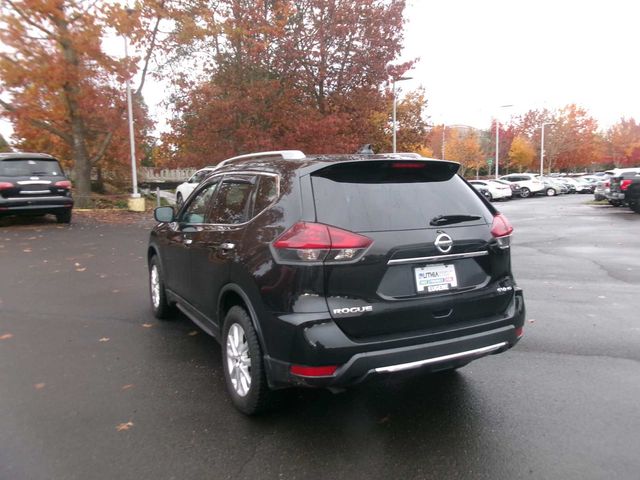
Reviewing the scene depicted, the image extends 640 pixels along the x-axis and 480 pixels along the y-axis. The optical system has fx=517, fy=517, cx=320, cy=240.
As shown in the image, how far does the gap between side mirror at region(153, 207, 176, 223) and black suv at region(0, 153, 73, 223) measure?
971cm

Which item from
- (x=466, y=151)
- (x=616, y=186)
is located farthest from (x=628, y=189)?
(x=466, y=151)

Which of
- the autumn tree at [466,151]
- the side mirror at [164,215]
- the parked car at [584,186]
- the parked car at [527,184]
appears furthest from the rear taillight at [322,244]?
the autumn tree at [466,151]

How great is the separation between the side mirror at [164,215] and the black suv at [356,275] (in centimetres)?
138

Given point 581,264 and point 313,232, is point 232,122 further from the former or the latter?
point 313,232

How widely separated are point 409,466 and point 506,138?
225ft

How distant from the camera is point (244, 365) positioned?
3.54 metres

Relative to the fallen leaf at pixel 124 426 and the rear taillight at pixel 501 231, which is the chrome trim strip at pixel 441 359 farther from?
the fallen leaf at pixel 124 426

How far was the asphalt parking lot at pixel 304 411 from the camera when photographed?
2.93 metres

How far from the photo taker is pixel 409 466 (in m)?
2.91

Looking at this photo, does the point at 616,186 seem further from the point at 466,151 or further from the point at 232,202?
the point at 466,151

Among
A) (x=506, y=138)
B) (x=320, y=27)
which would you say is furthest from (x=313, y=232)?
(x=506, y=138)

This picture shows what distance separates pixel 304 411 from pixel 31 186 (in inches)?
475

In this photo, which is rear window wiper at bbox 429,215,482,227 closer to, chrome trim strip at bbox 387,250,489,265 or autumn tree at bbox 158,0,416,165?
chrome trim strip at bbox 387,250,489,265

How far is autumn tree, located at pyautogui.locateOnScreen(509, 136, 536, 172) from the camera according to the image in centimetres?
5988
